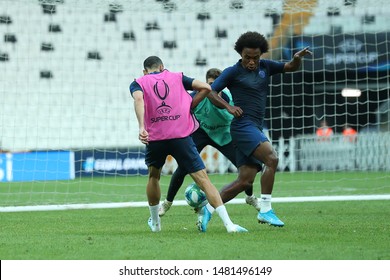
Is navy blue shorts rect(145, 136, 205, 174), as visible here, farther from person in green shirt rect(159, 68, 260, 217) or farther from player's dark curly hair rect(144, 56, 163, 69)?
person in green shirt rect(159, 68, 260, 217)

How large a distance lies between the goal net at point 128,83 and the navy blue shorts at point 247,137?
28.5 ft

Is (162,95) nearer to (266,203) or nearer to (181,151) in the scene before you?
(181,151)

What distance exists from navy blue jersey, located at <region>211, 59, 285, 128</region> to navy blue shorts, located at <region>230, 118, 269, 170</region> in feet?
0.25

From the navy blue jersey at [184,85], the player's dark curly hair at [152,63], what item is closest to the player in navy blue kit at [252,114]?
the navy blue jersey at [184,85]

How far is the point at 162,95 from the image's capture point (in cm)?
960

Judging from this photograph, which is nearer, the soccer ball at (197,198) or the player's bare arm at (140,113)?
the player's bare arm at (140,113)

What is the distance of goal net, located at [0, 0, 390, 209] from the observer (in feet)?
71.4

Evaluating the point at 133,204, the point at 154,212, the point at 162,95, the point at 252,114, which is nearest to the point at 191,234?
the point at 154,212

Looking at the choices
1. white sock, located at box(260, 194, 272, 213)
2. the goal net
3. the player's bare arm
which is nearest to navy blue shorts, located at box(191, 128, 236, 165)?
white sock, located at box(260, 194, 272, 213)

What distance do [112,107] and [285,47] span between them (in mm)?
5654

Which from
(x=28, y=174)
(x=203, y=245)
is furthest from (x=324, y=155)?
(x=203, y=245)

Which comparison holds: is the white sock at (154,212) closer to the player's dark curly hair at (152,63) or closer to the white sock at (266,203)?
the white sock at (266,203)

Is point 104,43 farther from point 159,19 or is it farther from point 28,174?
point 28,174

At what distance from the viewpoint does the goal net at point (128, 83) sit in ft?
71.4
